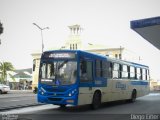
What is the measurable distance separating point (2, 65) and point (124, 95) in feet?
225

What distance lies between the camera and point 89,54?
1734cm

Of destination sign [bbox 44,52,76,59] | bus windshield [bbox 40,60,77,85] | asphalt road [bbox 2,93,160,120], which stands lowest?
asphalt road [bbox 2,93,160,120]

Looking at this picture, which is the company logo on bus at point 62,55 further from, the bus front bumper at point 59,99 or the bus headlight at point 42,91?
the bus front bumper at point 59,99

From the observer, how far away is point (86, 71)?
658 inches

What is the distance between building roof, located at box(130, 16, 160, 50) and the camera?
1672 centimetres

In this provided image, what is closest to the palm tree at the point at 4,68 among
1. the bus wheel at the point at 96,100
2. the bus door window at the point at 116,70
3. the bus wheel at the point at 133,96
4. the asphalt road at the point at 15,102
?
the asphalt road at the point at 15,102

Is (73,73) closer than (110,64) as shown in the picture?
Yes

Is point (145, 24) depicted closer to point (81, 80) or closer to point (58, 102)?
point (81, 80)

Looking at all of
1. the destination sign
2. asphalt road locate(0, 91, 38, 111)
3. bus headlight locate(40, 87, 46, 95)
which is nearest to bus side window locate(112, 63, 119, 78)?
the destination sign

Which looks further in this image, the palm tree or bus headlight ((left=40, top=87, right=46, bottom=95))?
the palm tree

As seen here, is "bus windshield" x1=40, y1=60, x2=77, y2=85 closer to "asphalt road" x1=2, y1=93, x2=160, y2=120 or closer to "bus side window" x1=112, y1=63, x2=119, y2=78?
"asphalt road" x1=2, y1=93, x2=160, y2=120

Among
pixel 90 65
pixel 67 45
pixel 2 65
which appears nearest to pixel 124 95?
pixel 90 65

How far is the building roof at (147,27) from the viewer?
54.9 feet

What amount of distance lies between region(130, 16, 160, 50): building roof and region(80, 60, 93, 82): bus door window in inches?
121
